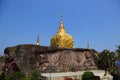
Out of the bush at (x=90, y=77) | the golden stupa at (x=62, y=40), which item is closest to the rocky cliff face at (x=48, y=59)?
the bush at (x=90, y=77)

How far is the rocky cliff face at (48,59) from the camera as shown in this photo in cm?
1630

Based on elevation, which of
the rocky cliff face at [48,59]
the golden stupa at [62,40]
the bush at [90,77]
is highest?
the golden stupa at [62,40]

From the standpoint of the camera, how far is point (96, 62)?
60.2 ft

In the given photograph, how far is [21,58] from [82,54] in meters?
4.10

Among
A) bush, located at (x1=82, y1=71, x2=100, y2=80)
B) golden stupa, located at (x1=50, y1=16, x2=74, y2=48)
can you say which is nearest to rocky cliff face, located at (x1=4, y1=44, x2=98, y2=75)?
bush, located at (x1=82, y1=71, x2=100, y2=80)

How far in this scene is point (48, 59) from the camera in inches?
666

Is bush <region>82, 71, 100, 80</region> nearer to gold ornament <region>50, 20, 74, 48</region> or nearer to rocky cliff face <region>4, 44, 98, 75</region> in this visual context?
rocky cliff face <region>4, 44, 98, 75</region>

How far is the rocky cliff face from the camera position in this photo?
53.5 feet

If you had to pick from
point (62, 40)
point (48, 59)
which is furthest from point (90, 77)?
point (62, 40)

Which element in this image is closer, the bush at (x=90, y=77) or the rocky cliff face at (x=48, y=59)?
the bush at (x=90, y=77)

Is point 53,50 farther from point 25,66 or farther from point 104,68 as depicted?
point 104,68

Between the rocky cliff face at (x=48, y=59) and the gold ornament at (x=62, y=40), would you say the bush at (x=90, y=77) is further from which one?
→ the gold ornament at (x=62, y=40)

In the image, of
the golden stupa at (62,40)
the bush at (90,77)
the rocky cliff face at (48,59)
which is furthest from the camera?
the golden stupa at (62,40)

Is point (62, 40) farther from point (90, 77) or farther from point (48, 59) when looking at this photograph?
point (90, 77)
